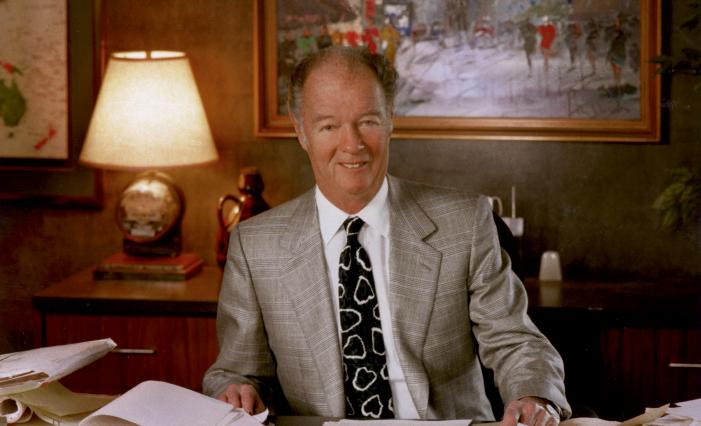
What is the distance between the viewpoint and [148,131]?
3383mm

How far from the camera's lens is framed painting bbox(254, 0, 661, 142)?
137 inches

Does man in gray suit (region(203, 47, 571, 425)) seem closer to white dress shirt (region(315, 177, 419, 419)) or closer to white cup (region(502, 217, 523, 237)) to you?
white dress shirt (region(315, 177, 419, 419))

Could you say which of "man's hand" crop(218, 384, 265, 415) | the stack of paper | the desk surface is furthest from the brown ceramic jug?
the stack of paper

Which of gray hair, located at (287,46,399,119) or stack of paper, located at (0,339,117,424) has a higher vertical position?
gray hair, located at (287,46,399,119)

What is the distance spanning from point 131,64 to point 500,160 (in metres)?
1.38

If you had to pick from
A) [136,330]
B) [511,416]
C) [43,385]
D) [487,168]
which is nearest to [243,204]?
[136,330]

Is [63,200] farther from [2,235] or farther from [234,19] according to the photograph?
[234,19]

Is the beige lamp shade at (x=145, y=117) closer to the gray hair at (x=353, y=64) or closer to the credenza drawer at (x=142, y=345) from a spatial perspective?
the credenza drawer at (x=142, y=345)

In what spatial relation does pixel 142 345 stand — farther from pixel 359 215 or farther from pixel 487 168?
pixel 487 168

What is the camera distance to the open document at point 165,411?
1681 mm

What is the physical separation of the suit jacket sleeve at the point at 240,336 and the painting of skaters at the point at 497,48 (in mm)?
1385

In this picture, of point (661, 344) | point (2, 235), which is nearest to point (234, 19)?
point (2, 235)

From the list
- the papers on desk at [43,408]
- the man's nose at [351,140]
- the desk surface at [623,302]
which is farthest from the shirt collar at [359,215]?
the desk surface at [623,302]

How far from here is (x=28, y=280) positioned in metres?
3.90
